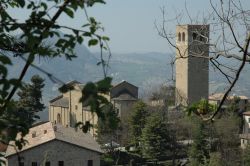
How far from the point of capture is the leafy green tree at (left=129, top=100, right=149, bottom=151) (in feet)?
126

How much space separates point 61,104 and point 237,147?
81.2ft

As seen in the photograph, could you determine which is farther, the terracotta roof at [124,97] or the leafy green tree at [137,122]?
the terracotta roof at [124,97]

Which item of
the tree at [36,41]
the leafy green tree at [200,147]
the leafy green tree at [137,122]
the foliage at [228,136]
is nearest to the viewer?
the tree at [36,41]

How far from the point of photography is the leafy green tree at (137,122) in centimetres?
3841

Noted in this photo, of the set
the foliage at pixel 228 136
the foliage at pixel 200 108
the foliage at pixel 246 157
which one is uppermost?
the foliage at pixel 200 108

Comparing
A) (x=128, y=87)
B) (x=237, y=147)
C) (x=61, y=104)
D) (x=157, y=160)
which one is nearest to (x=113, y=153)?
(x=157, y=160)

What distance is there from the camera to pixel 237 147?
36750 mm

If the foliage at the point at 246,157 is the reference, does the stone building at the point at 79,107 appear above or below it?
above

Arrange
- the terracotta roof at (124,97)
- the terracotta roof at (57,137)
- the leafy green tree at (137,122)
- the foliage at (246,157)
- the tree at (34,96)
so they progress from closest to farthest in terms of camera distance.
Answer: the terracotta roof at (57,137) < the foliage at (246,157) < the leafy green tree at (137,122) < the tree at (34,96) < the terracotta roof at (124,97)

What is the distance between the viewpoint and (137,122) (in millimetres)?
38844

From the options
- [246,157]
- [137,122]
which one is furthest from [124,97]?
[246,157]

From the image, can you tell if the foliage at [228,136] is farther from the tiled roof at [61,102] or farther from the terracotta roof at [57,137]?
the tiled roof at [61,102]

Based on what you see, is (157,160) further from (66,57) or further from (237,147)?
(66,57)

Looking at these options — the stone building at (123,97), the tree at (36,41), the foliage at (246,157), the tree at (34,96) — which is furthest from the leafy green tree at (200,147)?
the tree at (36,41)
